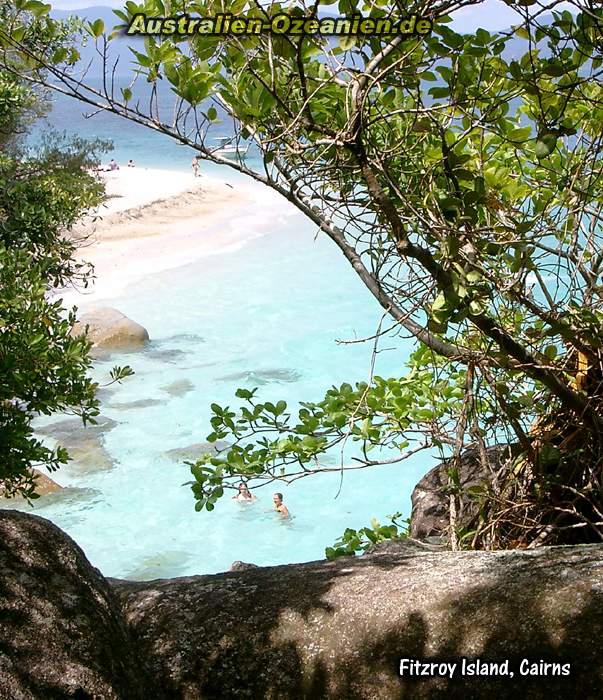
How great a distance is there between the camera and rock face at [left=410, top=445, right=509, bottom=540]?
4145mm

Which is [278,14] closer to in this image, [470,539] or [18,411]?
[470,539]

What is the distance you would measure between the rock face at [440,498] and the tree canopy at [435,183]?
0.38 meters

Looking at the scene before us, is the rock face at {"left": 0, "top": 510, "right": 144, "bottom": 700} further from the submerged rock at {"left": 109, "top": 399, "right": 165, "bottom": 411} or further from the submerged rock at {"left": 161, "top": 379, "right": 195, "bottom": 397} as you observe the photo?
the submerged rock at {"left": 161, "top": 379, "right": 195, "bottom": 397}

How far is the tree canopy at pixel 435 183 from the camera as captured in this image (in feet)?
8.28

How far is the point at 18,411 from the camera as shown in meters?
4.24

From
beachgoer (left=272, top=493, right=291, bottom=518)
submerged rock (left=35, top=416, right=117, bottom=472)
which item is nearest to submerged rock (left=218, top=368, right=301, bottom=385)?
submerged rock (left=35, top=416, right=117, bottom=472)

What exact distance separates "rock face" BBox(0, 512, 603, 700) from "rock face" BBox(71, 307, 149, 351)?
664 inches

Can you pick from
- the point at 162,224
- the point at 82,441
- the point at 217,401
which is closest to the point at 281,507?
the point at 82,441

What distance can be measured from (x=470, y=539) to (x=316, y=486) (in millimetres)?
11028

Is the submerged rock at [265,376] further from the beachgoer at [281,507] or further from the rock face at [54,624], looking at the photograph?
the rock face at [54,624]

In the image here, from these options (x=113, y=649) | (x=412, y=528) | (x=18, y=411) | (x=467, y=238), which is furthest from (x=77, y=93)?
(x=412, y=528)

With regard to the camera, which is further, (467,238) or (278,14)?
(467,238)

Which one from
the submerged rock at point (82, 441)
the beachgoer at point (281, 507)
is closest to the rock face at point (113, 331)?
the submerged rock at point (82, 441)

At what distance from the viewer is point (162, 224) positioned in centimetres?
3234
